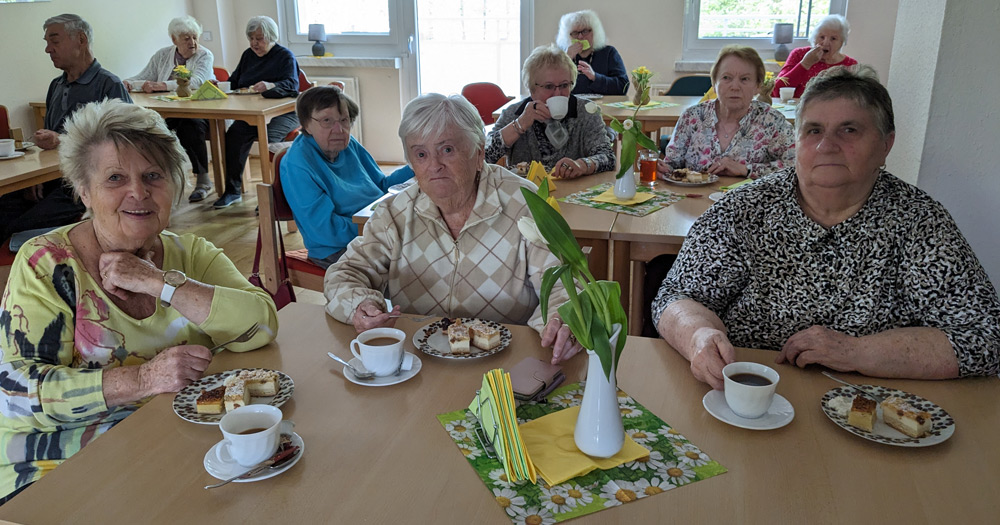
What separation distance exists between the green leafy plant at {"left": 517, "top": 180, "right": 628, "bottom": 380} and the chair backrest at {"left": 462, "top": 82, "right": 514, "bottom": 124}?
4445mm

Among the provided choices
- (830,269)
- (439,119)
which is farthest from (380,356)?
(830,269)

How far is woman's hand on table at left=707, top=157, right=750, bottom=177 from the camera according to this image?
2.94 metres

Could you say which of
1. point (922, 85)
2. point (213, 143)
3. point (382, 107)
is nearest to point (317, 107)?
point (922, 85)

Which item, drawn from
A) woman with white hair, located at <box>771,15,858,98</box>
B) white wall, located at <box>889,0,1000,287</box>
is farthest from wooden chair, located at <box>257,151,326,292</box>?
woman with white hair, located at <box>771,15,858,98</box>

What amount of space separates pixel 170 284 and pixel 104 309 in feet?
0.44

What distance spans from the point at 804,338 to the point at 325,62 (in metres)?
6.13

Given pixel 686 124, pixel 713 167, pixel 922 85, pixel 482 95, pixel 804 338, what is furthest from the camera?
pixel 482 95

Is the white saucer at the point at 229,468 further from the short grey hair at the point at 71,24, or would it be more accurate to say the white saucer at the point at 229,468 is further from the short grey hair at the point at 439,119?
the short grey hair at the point at 71,24

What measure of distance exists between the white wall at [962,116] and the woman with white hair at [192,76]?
5033 millimetres

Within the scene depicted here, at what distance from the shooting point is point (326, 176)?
9.62 feet

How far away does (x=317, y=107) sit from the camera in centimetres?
295

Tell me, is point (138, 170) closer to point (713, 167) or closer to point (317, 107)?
point (317, 107)

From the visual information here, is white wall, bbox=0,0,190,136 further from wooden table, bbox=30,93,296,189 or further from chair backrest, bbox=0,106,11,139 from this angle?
chair backrest, bbox=0,106,11,139

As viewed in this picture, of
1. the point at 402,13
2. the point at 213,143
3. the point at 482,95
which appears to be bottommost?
the point at 213,143
